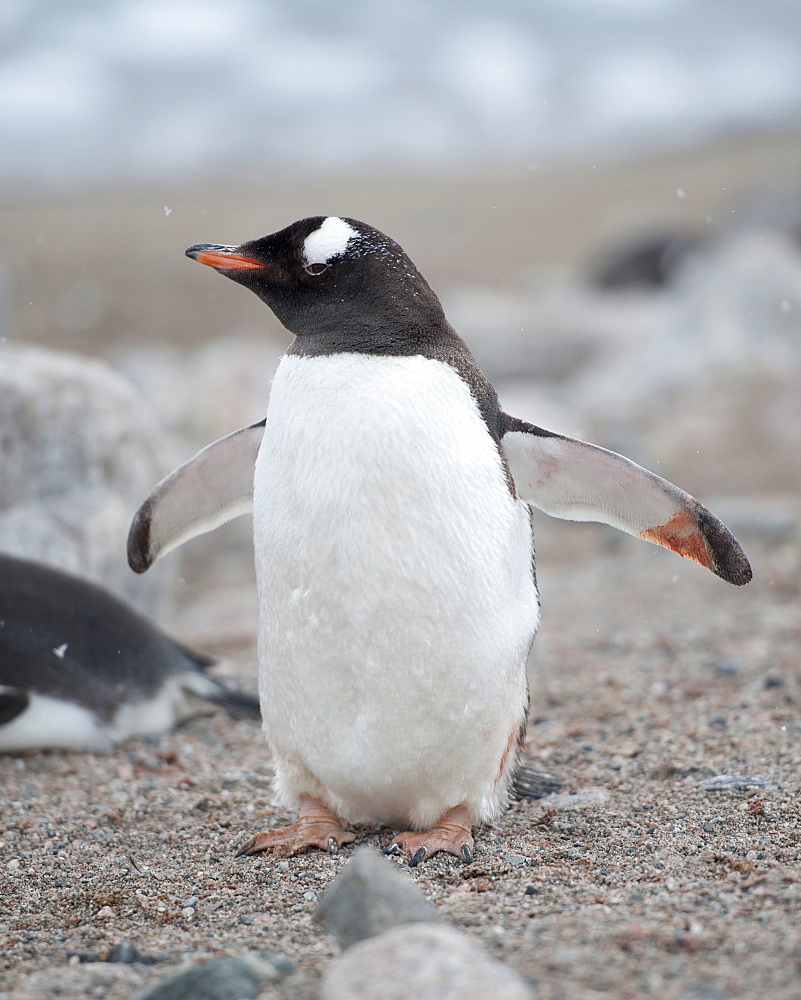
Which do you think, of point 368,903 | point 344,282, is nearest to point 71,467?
point 344,282

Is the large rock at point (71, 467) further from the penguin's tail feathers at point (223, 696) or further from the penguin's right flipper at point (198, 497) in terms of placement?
the penguin's right flipper at point (198, 497)

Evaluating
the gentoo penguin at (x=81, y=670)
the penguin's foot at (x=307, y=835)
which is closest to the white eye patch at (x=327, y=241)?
the penguin's foot at (x=307, y=835)

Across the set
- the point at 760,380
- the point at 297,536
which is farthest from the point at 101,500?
the point at 760,380

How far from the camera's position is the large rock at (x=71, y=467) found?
182 inches

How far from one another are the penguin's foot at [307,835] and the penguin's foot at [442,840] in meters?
0.14

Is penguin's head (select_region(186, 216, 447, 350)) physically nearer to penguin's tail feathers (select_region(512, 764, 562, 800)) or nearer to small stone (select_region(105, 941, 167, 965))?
penguin's tail feathers (select_region(512, 764, 562, 800))

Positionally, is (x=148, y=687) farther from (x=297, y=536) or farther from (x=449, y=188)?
(x=449, y=188)

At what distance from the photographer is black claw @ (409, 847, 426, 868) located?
8.41 ft

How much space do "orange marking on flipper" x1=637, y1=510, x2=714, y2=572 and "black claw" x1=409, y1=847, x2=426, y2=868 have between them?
0.95 metres

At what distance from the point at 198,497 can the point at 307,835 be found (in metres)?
1.02

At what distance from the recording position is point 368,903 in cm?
203

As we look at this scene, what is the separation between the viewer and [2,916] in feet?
8.00

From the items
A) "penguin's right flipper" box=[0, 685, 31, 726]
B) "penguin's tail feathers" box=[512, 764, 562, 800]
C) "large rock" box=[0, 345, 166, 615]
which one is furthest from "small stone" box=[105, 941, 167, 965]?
"large rock" box=[0, 345, 166, 615]

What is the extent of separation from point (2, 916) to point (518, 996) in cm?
129
